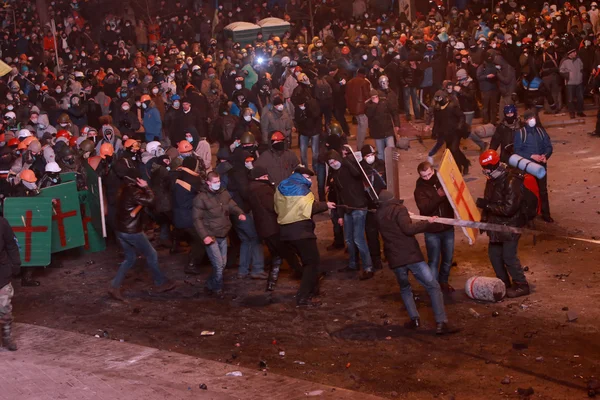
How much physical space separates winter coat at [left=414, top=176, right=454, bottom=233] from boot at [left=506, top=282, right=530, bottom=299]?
101 centimetres

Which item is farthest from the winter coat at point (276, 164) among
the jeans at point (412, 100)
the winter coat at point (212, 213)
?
the jeans at point (412, 100)

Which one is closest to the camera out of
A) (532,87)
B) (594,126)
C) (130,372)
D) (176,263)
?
(130,372)

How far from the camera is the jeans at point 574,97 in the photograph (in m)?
22.5

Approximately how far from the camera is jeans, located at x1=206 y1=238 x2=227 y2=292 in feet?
41.0

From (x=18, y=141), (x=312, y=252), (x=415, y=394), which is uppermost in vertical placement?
(x=18, y=141)

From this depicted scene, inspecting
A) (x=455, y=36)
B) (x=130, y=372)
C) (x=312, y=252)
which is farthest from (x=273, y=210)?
(x=455, y=36)

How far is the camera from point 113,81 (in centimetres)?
2502

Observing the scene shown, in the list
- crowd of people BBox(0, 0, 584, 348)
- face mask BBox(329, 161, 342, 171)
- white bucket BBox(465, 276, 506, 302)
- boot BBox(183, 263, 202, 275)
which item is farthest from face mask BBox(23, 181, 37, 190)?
white bucket BBox(465, 276, 506, 302)

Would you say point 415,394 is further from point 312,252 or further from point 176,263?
point 176,263

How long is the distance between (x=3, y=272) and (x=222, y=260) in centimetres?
295

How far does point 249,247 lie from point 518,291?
3.76 metres

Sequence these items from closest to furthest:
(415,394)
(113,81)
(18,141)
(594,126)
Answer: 1. (415,394)
2. (18,141)
3. (594,126)
4. (113,81)

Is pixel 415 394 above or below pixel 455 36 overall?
below

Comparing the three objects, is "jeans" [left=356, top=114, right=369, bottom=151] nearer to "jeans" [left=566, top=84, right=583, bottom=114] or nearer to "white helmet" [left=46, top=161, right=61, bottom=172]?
"jeans" [left=566, top=84, right=583, bottom=114]
